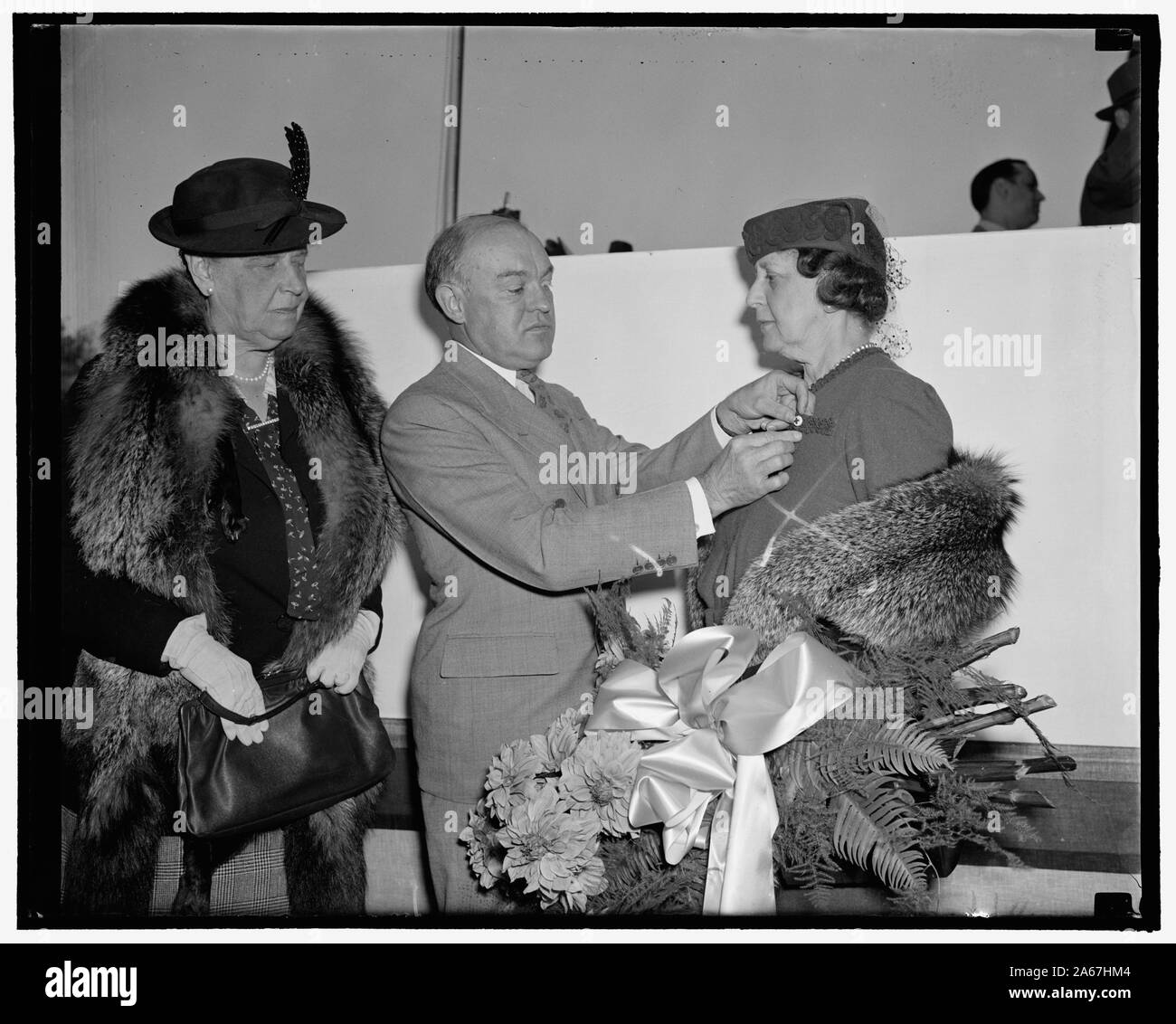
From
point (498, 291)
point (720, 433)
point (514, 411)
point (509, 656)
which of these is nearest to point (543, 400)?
point (514, 411)

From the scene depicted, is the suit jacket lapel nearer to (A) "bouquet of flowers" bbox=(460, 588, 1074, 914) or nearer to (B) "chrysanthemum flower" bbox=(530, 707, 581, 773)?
(A) "bouquet of flowers" bbox=(460, 588, 1074, 914)

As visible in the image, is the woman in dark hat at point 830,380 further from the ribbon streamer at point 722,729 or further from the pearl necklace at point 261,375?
the pearl necklace at point 261,375

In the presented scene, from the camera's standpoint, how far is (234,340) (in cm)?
262

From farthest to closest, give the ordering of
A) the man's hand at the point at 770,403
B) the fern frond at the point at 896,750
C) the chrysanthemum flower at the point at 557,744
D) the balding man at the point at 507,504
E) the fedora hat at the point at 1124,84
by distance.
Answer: the fedora hat at the point at 1124,84, the man's hand at the point at 770,403, the balding man at the point at 507,504, the chrysanthemum flower at the point at 557,744, the fern frond at the point at 896,750

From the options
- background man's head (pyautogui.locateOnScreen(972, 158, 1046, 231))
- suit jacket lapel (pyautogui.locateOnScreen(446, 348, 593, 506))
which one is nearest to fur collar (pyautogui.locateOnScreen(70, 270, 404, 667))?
suit jacket lapel (pyautogui.locateOnScreen(446, 348, 593, 506))

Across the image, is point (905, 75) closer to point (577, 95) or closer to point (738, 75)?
point (738, 75)

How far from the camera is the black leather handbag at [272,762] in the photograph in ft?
8.36

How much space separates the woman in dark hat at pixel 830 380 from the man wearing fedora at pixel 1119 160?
422 millimetres

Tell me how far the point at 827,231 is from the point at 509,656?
3.28 feet

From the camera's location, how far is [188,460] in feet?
8.34

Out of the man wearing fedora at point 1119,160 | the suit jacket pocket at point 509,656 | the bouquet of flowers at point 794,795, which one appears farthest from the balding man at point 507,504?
the man wearing fedora at point 1119,160

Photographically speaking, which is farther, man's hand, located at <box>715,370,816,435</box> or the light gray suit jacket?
man's hand, located at <box>715,370,816,435</box>

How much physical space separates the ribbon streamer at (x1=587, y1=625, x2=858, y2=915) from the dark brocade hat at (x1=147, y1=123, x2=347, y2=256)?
3.65 ft

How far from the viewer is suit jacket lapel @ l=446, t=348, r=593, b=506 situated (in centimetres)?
252
